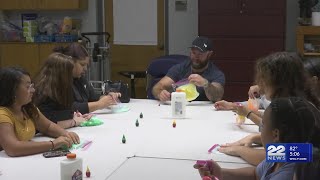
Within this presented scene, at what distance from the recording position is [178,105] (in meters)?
3.12

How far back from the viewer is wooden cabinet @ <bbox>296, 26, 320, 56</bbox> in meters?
5.09

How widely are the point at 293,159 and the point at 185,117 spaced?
1.89 meters

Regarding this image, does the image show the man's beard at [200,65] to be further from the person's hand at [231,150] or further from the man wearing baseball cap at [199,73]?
the person's hand at [231,150]

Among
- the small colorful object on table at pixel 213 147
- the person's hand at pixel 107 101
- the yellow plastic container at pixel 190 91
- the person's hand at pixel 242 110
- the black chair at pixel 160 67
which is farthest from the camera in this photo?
the black chair at pixel 160 67

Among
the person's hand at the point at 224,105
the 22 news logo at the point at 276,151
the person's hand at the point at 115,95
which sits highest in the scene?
the 22 news logo at the point at 276,151

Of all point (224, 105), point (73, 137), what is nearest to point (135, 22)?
point (224, 105)

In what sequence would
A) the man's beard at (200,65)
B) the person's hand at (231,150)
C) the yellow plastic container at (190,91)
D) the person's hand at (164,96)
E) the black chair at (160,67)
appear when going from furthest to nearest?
the black chair at (160,67), the man's beard at (200,65), the person's hand at (164,96), the yellow plastic container at (190,91), the person's hand at (231,150)

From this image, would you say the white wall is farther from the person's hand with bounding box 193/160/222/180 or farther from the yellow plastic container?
the person's hand with bounding box 193/160/222/180

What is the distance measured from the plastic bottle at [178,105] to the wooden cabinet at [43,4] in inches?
130

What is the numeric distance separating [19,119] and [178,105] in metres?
1.11

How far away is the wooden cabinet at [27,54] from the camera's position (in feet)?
19.9

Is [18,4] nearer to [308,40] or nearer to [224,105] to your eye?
[308,40]

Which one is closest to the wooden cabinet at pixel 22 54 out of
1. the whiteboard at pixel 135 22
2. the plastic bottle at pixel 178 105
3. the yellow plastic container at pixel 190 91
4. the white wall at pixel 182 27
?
the whiteboard at pixel 135 22

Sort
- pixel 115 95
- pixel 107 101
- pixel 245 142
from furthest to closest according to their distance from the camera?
pixel 115 95, pixel 107 101, pixel 245 142
